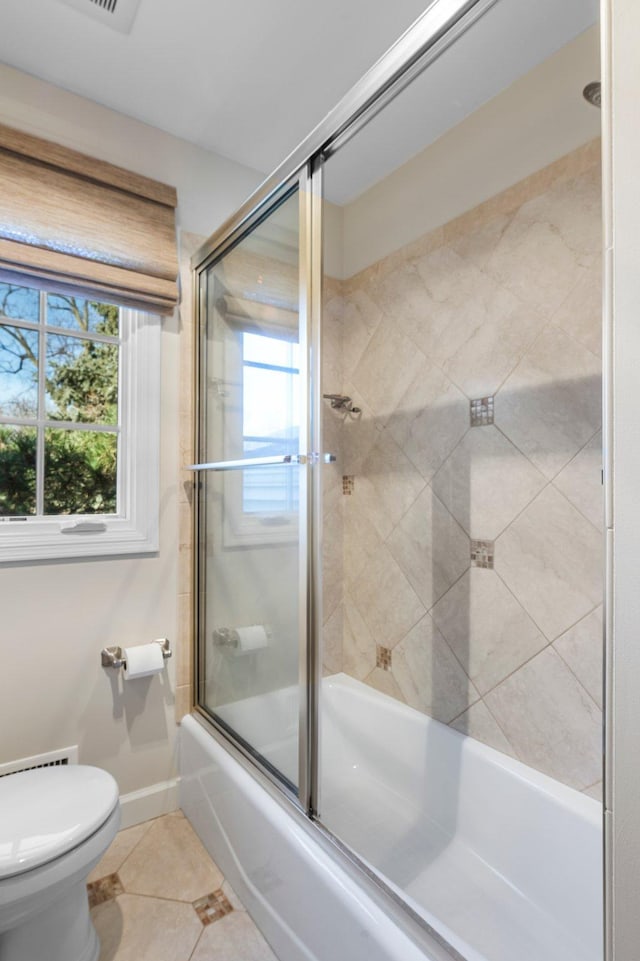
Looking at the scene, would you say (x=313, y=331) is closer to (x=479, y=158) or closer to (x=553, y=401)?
(x=553, y=401)

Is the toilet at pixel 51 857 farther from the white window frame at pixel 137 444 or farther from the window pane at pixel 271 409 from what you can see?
the window pane at pixel 271 409

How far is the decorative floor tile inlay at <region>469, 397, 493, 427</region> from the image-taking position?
1731 mm

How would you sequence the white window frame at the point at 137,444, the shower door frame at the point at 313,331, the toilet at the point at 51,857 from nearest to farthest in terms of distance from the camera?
the toilet at the point at 51,857
the shower door frame at the point at 313,331
the white window frame at the point at 137,444

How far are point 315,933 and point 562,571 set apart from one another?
1107 millimetres

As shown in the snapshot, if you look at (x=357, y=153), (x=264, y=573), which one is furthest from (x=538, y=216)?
(x=264, y=573)

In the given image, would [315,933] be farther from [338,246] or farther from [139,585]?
[338,246]

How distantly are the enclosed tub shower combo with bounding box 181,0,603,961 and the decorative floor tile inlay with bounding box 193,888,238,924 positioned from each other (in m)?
0.06

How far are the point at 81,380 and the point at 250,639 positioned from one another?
112 centimetres

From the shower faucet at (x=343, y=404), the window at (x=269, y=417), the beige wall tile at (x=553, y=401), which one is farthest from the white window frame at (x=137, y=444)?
the beige wall tile at (x=553, y=401)

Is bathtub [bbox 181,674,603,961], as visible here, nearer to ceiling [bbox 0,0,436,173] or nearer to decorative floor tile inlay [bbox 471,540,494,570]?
decorative floor tile inlay [bbox 471,540,494,570]

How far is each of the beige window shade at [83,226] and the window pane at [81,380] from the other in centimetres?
23

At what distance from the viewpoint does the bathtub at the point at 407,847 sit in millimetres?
1118

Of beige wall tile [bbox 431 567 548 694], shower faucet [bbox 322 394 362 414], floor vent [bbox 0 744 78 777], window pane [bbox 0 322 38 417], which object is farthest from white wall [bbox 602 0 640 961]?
window pane [bbox 0 322 38 417]

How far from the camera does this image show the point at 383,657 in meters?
2.14
